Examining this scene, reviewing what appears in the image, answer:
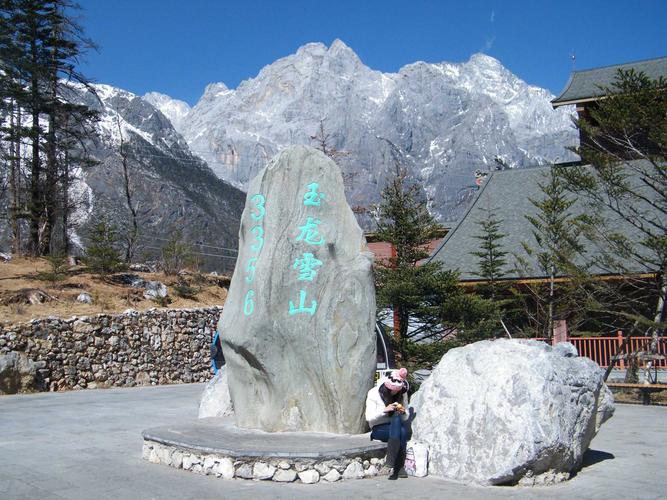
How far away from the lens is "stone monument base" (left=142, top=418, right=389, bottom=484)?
7.21m

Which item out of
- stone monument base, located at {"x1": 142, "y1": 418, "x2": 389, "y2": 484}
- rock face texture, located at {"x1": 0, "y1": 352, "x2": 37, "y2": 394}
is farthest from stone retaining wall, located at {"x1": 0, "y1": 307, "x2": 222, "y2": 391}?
stone monument base, located at {"x1": 142, "y1": 418, "x2": 389, "y2": 484}

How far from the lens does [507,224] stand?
24.9m

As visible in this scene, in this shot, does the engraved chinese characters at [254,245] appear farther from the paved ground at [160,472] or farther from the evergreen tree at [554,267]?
the evergreen tree at [554,267]

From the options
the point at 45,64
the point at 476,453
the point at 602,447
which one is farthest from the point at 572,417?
the point at 45,64

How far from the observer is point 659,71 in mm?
27328

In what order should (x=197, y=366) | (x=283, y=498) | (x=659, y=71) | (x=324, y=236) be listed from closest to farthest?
(x=283, y=498) < (x=324, y=236) < (x=197, y=366) < (x=659, y=71)

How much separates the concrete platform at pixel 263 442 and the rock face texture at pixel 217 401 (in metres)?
1.42

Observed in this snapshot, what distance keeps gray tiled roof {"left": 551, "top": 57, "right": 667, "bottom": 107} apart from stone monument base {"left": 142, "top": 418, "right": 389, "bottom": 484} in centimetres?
2251

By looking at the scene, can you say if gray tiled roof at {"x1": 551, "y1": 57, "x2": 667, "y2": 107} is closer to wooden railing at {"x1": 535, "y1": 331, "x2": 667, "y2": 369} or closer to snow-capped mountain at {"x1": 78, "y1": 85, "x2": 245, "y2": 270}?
wooden railing at {"x1": 535, "y1": 331, "x2": 667, "y2": 369}

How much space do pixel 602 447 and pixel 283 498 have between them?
525 cm

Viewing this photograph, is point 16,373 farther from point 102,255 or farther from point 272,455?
point 272,455

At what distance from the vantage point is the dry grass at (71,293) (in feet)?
61.7

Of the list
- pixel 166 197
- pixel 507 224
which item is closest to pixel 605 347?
pixel 507 224

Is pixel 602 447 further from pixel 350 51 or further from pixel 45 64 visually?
pixel 350 51
